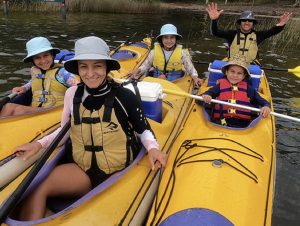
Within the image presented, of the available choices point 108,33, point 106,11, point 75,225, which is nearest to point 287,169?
point 75,225

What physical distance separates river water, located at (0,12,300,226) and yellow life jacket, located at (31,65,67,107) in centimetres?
245

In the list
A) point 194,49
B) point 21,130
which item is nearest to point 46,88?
point 21,130

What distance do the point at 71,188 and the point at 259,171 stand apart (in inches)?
63.9

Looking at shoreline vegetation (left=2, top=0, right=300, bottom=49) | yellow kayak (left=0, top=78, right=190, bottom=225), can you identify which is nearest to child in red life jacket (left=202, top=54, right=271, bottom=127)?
yellow kayak (left=0, top=78, right=190, bottom=225)

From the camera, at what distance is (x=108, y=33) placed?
1355cm

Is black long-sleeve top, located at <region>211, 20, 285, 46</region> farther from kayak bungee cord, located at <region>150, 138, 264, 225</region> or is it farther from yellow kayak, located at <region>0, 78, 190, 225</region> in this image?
yellow kayak, located at <region>0, 78, 190, 225</region>

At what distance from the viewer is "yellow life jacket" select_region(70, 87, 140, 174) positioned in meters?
2.61

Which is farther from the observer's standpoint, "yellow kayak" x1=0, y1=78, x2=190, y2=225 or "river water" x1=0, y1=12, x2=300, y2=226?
"river water" x1=0, y1=12, x2=300, y2=226

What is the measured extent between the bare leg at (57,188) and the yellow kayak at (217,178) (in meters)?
0.58

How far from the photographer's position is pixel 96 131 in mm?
2613

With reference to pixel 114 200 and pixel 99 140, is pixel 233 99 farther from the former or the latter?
pixel 114 200

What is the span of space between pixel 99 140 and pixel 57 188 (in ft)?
1.54

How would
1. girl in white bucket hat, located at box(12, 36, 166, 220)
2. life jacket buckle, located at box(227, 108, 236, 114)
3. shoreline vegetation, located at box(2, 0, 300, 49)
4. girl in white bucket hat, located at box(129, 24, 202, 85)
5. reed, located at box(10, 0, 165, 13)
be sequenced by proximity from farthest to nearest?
reed, located at box(10, 0, 165, 13) < shoreline vegetation, located at box(2, 0, 300, 49) < girl in white bucket hat, located at box(129, 24, 202, 85) < life jacket buckle, located at box(227, 108, 236, 114) < girl in white bucket hat, located at box(12, 36, 166, 220)

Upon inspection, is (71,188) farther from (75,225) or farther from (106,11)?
(106,11)
